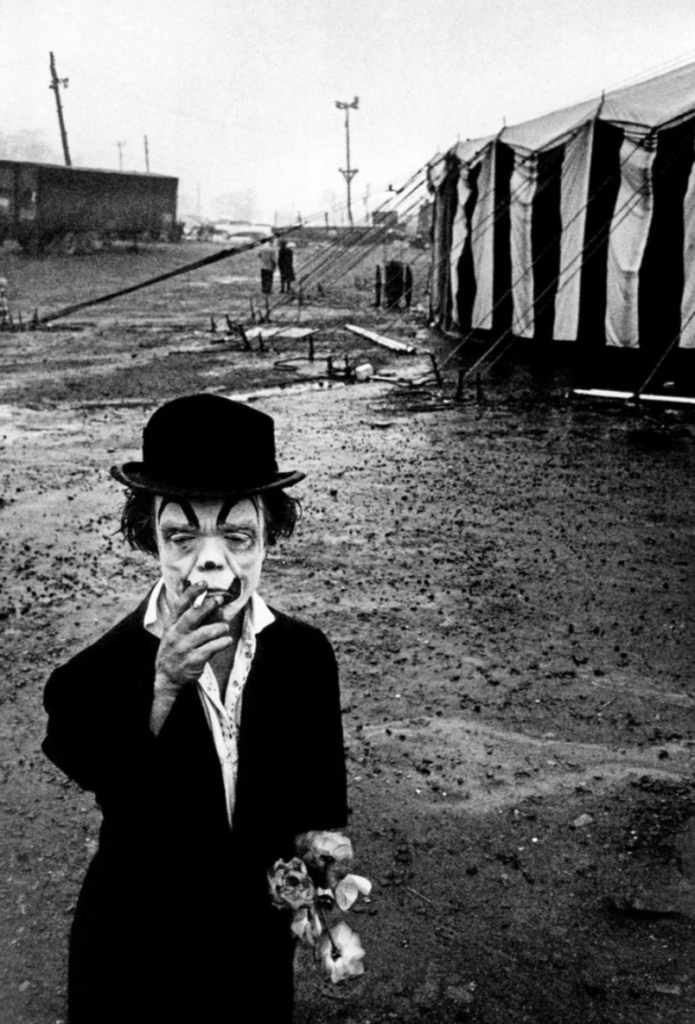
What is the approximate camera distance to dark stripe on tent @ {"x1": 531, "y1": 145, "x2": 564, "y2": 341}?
43.4ft

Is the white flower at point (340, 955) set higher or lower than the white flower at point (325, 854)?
lower

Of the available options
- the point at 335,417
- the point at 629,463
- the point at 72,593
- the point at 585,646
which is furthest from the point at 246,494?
the point at 335,417

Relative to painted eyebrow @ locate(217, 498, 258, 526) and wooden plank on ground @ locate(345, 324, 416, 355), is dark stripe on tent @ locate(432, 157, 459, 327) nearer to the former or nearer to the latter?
wooden plank on ground @ locate(345, 324, 416, 355)

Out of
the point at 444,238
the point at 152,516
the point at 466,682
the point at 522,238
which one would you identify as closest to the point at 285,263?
the point at 444,238

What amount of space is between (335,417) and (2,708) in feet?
23.9

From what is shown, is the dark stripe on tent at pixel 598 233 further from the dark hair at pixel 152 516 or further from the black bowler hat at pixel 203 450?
the black bowler hat at pixel 203 450

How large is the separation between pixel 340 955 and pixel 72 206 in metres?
38.2

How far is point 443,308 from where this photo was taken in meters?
19.7

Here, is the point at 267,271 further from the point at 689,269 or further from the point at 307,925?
the point at 307,925

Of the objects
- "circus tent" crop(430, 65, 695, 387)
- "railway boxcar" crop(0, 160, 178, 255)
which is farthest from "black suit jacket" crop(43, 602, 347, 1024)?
"railway boxcar" crop(0, 160, 178, 255)

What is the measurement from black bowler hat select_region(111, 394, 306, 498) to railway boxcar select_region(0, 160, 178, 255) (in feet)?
119

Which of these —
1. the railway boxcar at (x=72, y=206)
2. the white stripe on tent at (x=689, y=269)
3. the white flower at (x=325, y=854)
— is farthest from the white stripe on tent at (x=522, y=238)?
the railway boxcar at (x=72, y=206)

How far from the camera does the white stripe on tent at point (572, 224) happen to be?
482 inches

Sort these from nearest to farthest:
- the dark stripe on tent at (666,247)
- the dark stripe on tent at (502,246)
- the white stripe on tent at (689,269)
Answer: the white stripe on tent at (689,269) → the dark stripe on tent at (666,247) → the dark stripe on tent at (502,246)
